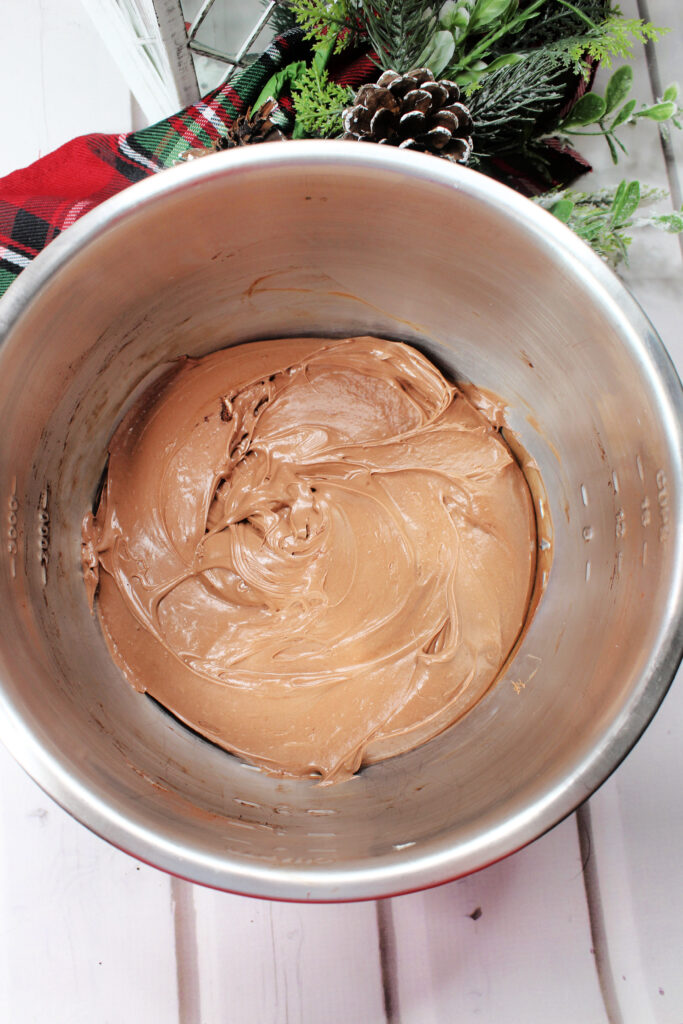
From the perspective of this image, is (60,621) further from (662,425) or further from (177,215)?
(662,425)

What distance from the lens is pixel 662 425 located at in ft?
2.74

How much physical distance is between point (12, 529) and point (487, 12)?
102cm

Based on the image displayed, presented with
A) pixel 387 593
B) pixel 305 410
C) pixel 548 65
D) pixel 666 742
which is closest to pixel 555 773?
pixel 387 593

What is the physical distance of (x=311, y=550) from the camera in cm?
113

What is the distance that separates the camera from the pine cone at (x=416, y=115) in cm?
98

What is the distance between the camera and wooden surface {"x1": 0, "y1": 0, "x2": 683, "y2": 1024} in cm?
115

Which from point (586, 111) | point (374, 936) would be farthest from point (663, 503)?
point (374, 936)

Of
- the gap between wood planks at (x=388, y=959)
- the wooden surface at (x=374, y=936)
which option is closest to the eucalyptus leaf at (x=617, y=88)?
the wooden surface at (x=374, y=936)

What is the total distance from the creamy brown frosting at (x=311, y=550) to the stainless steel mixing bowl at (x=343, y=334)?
0.13 feet

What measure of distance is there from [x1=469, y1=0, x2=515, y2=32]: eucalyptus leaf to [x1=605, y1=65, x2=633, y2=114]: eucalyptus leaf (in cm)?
26

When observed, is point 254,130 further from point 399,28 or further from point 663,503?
point 663,503

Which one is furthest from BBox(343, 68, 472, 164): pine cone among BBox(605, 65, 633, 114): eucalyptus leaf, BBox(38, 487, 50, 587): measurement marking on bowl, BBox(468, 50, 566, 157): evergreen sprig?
BBox(38, 487, 50, 587): measurement marking on bowl

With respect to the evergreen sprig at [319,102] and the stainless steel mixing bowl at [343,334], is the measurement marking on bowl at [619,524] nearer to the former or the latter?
the stainless steel mixing bowl at [343,334]

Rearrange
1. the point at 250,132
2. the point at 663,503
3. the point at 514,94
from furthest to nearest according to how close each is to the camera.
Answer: the point at 250,132
the point at 514,94
the point at 663,503
